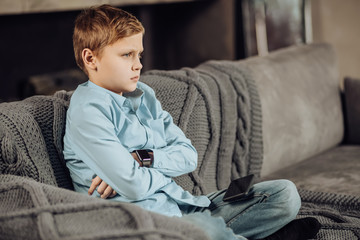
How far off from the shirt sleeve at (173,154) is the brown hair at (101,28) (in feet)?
0.93

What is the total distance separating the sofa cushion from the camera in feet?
6.67

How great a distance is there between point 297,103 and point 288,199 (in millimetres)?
881

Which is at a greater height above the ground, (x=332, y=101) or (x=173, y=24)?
(x=173, y=24)

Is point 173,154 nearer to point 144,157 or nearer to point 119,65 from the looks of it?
point 144,157

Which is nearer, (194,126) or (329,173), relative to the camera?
(194,126)

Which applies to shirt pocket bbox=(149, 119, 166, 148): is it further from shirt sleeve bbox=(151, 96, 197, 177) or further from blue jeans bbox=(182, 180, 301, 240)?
blue jeans bbox=(182, 180, 301, 240)

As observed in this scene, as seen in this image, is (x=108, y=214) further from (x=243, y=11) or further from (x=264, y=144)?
(x=243, y=11)

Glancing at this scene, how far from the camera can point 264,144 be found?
217 cm

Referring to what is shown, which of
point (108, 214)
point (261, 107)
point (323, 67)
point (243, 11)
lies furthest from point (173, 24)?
point (108, 214)

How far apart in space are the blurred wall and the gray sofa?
115 centimetres

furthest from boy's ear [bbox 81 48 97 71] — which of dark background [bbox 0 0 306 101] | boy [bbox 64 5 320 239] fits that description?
dark background [bbox 0 0 306 101]

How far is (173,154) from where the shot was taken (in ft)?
5.01

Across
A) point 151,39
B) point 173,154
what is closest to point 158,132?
point 173,154

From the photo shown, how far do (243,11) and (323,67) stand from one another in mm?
1262
